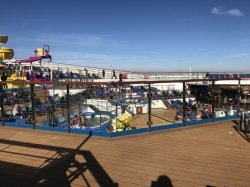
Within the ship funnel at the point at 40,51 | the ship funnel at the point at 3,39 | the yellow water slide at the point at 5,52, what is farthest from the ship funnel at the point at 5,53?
the ship funnel at the point at 40,51

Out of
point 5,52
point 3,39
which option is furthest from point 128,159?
point 3,39

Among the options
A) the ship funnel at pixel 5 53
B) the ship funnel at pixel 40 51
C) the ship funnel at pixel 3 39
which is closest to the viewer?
the ship funnel at pixel 5 53

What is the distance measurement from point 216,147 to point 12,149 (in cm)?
394

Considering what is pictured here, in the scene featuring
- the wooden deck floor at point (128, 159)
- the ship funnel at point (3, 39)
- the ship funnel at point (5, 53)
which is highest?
the ship funnel at point (3, 39)

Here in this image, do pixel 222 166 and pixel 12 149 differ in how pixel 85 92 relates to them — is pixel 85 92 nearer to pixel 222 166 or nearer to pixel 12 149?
pixel 12 149

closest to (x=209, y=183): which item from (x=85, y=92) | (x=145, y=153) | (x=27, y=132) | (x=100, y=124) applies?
(x=145, y=153)

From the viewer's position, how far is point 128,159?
4.68 meters

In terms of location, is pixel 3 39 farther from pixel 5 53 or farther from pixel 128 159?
pixel 128 159

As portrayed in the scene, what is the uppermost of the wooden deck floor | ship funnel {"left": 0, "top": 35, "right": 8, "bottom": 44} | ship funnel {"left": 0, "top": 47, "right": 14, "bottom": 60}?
ship funnel {"left": 0, "top": 35, "right": 8, "bottom": 44}

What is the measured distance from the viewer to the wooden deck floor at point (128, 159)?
151 inches

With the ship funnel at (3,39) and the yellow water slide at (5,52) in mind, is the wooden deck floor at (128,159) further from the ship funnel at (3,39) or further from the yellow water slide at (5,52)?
the ship funnel at (3,39)

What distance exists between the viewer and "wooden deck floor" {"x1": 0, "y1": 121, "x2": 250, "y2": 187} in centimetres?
383

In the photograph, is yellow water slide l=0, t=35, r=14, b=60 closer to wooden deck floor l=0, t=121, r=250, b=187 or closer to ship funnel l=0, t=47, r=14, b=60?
ship funnel l=0, t=47, r=14, b=60

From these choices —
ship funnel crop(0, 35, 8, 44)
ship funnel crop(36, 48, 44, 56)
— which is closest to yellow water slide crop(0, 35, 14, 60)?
ship funnel crop(0, 35, 8, 44)
